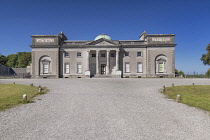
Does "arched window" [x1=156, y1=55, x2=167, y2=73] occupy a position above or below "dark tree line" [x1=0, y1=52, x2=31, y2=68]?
below

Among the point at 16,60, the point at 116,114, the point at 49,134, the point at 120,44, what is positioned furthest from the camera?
the point at 16,60

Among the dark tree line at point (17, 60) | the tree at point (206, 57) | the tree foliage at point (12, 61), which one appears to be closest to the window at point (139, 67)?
the tree at point (206, 57)

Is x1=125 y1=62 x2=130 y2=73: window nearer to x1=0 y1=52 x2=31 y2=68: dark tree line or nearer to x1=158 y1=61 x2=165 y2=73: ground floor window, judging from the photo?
x1=158 y1=61 x2=165 y2=73: ground floor window

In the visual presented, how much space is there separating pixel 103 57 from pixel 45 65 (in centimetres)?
1552

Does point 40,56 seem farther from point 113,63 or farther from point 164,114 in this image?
point 164,114

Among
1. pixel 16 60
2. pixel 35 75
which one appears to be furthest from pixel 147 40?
pixel 16 60

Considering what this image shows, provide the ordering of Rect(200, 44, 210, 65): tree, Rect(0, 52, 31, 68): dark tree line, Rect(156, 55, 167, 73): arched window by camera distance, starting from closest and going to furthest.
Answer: Rect(156, 55, 167, 73): arched window
Rect(200, 44, 210, 65): tree
Rect(0, 52, 31, 68): dark tree line

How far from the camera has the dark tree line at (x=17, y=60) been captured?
68.9 metres

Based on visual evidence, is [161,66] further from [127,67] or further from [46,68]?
[46,68]

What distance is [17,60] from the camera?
7481 cm

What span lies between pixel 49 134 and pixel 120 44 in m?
34.9

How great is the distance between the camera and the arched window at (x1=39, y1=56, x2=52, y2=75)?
38.8 meters

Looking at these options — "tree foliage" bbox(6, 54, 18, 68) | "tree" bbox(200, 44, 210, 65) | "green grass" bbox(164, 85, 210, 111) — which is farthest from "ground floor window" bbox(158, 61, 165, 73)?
"tree foliage" bbox(6, 54, 18, 68)

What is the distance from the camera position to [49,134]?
14.6 feet
